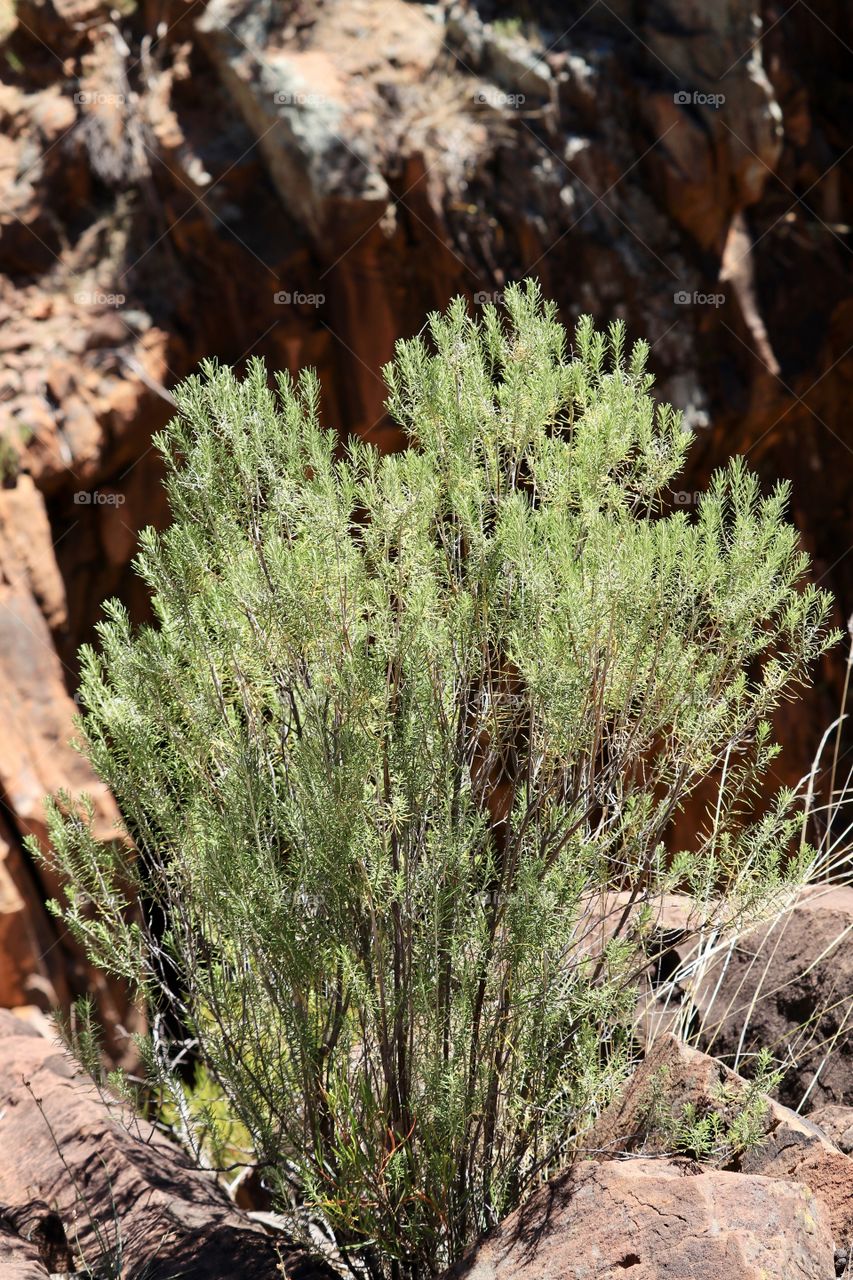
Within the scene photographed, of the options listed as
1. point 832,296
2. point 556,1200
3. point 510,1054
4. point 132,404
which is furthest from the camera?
point 832,296

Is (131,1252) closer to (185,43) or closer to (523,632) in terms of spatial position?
(523,632)

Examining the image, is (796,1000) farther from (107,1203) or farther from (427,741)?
(107,1203)

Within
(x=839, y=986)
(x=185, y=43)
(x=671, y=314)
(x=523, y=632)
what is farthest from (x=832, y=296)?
(x=523, y=632)

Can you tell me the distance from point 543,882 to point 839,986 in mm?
1306

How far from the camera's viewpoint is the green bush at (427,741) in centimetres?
257

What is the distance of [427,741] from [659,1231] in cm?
106

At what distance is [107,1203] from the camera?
3.10 metres

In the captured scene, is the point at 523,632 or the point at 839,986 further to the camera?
the point at 839,986

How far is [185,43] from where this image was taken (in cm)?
833

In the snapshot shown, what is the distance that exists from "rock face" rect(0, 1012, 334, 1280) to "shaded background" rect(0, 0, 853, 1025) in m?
3.72

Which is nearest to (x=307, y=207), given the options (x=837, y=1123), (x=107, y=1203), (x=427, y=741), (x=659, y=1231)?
(x=427, y=741)

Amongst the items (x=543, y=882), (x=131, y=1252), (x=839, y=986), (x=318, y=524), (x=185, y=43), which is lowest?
Result: (x=131, y=1252)

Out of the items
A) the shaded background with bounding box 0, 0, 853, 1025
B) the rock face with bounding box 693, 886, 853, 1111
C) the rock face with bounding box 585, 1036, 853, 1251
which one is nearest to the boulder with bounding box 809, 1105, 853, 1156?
the rock face with bounding box 585, 1036, 853, 1251

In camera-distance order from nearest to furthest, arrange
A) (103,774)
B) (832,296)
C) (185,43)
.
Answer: (103,774) → (185,43) → (832,296)
